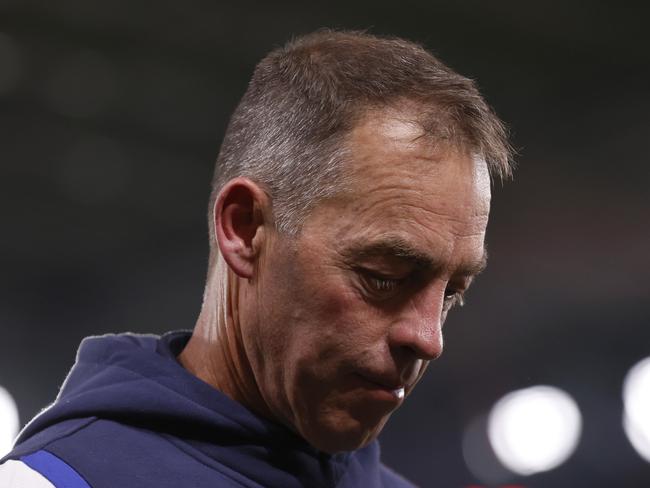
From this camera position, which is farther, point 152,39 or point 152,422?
point 152,39

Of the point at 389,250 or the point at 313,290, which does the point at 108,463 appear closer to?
the point at 313,290

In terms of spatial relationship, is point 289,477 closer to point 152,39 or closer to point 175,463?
point 175,463

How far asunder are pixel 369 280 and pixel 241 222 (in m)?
0.24

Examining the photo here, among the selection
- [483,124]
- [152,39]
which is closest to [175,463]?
[483,124]

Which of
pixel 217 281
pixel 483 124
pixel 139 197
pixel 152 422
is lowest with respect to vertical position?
pixel 139 197

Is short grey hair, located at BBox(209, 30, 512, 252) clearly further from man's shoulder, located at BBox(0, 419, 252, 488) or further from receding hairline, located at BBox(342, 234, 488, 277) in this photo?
man's shoulder, located at BBox(0, 419, 252, 488)

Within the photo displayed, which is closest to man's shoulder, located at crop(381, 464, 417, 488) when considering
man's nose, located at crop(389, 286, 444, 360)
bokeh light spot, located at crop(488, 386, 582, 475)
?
man's nose, located at crop(389, 286, 444, 360)

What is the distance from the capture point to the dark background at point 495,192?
473cm

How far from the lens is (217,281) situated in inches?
66.1

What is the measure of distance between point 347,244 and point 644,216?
410 centimetres

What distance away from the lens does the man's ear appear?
1.55 meters

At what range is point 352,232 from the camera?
1.46m

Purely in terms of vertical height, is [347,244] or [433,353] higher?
[347,244]

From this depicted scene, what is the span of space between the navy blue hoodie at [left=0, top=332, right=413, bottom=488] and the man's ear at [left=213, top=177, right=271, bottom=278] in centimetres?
19
